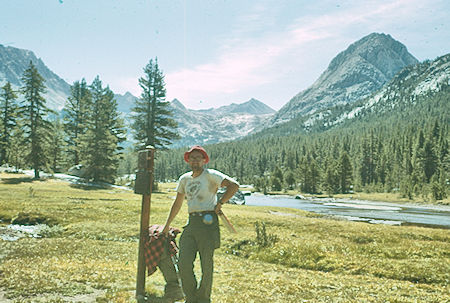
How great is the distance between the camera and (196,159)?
6410 mm

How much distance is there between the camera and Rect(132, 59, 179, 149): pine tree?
51.1 meters

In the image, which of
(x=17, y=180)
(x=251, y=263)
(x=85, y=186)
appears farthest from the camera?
(x=85, y=186)

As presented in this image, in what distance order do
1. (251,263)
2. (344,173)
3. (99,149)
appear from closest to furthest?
1. (251,263)
2. (99,149)
3. (344,173)

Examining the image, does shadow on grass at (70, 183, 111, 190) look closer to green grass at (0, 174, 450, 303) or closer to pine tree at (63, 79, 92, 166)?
pine tree at (63, 79, 92, 166)

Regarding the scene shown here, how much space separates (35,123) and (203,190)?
167 feet

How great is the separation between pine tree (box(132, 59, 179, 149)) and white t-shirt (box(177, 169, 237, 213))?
45.4 meters

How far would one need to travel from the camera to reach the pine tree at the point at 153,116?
2013 inches

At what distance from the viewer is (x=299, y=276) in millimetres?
10453

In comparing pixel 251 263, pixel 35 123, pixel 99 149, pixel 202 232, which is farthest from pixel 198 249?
pixel 35 123

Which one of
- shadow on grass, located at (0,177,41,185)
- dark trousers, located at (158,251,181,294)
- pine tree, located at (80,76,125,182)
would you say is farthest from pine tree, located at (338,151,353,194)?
dark trousers, located at (158,251,181,294)

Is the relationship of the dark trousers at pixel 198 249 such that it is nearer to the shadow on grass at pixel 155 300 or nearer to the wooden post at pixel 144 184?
the shadow on grass at pixel 155 300

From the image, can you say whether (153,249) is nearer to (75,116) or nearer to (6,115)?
(75,116)

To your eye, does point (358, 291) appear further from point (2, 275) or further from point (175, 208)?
point (2, 275)

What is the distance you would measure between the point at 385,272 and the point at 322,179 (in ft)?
357
